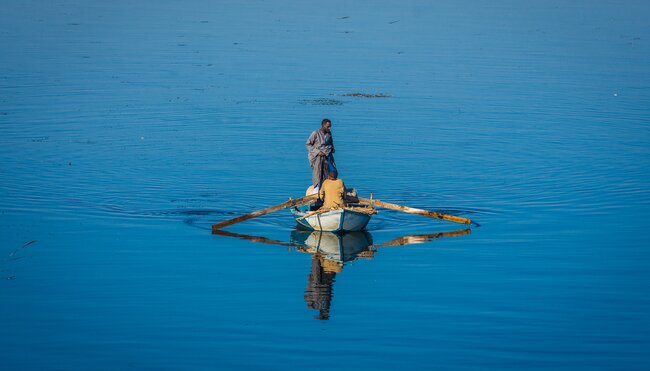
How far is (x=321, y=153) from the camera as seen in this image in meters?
20.2

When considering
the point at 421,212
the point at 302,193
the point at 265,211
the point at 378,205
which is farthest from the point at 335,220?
the point at 302,193

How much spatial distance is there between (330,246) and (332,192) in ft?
3.53

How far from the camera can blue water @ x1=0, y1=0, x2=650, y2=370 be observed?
13828mm

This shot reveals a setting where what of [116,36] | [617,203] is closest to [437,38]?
[116,36]

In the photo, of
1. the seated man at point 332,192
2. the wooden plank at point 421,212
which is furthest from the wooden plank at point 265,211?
the wooden plank at point 421,212

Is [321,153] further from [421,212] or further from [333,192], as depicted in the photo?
[421,212]

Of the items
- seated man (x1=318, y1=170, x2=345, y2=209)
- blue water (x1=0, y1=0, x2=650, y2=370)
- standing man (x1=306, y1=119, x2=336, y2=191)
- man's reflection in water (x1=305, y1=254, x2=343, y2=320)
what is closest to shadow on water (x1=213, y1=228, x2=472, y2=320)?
man's reflection in water (x1=305, y1=254, x2=343, y2=320)

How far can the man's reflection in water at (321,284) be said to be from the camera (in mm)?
15297

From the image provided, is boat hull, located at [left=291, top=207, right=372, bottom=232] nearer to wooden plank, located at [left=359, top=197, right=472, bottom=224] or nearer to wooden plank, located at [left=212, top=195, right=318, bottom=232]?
wooden plank, located at [left=212, top=195, right=318, bottom=232]

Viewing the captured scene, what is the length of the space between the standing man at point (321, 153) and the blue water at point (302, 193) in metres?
1.37

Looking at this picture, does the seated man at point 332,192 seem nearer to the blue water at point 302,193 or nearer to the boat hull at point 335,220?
the boat hull at point 335,220

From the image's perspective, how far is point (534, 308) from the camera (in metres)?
15.2

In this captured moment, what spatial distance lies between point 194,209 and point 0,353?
8.82 meters

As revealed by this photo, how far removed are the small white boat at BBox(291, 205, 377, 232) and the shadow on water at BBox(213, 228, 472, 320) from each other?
0.66 ft
